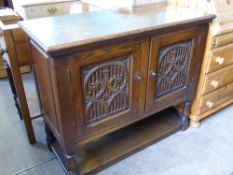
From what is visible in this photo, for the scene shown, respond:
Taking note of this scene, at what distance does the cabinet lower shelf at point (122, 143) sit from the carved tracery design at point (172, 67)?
36 cm

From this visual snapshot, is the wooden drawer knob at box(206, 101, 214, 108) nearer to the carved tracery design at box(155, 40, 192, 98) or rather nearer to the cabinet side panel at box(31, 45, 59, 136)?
the carved tracery design at box(155, 40, 192, 98)

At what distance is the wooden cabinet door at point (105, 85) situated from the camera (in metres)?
1.11

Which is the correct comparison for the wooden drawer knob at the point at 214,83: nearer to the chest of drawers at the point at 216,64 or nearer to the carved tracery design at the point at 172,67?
the chest of drawers at the point at 216,64

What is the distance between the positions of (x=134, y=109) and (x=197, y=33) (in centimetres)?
57

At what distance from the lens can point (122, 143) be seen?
5.36 feet

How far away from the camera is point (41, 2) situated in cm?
211

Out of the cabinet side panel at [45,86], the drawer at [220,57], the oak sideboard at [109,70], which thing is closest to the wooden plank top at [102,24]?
the oak sideboard at [109,70]

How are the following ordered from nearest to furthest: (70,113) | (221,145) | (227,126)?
(70,113)
(221,145)
(227,126)

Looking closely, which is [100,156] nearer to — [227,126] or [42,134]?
[42,134]

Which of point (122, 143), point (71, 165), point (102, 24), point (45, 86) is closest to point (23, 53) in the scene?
point (45, 86)

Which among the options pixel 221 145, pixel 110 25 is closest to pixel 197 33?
pixel 110 25

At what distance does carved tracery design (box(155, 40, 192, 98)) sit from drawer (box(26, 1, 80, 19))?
120cm

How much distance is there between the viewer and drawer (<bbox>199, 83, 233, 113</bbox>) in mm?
1749

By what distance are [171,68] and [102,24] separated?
0.49 metres
